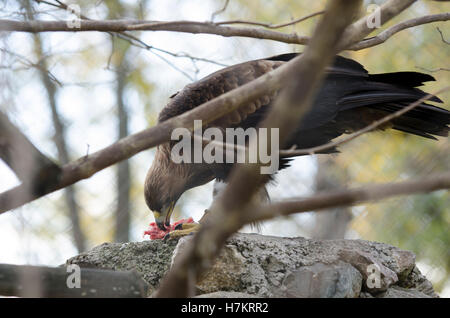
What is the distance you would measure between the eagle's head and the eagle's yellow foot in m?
0.37

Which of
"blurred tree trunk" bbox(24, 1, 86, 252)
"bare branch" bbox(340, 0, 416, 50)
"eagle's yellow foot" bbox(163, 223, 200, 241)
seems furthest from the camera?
"blurred tree trunk" bbox(24, 1, 86, 252)

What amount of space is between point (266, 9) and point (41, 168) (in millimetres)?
4536

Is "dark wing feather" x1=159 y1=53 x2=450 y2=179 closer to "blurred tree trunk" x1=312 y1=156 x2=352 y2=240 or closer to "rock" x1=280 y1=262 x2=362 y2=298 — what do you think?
"rock" x1=280 y1=262 x2=362 y2=298

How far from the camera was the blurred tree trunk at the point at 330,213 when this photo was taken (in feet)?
17.7

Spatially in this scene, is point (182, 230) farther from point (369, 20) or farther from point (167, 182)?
point (369, 20)

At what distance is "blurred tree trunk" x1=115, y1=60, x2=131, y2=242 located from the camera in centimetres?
539

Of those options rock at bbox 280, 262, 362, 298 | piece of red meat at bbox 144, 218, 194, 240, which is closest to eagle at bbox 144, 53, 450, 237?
piece of red meat at bbox 144, 218, 194, 240

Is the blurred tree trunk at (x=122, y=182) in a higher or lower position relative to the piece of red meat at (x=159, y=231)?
higher

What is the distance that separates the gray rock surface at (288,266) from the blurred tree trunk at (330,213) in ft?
9.62

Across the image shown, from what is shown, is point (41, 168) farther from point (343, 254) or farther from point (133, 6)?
point (133, 6)

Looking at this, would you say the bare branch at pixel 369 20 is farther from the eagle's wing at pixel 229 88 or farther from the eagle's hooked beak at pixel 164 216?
the eagle's hooked beak at pixel 164 216

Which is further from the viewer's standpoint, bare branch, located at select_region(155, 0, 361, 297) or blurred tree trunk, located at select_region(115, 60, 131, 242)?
blurred tree trunk, located at select_region(115, 60, 131, 242)

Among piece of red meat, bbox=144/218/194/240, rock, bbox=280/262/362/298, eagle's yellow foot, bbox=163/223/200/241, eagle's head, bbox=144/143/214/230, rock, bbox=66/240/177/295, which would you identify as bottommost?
rock, bbox=280/262/362/298

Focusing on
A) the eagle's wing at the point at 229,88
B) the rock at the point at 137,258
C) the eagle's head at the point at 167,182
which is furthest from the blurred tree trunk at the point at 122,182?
the rock at the point at 137,258
